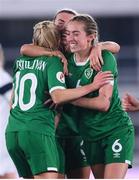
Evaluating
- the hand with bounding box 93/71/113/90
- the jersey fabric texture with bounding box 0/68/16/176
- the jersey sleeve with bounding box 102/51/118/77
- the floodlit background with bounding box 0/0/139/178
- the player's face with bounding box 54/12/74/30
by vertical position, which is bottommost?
the floodlit background with bounding box 0/0/139/178

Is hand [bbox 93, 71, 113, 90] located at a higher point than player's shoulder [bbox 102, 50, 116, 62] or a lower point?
lower

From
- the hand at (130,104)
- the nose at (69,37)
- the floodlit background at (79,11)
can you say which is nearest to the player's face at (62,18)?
the nose at (69,37)

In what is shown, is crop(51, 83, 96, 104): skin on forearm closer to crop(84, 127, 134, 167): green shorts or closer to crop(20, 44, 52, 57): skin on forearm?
crop(20, 44, 52, 57): skin on forearm

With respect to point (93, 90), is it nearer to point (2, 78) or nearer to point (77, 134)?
point (77, 134)

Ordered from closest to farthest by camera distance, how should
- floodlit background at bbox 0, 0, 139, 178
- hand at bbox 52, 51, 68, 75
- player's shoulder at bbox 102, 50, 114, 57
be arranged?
hand at bbox 52, 51, 68, 75
player's shoulder at bbox 102, 50, 114, 57
floodlit background at bbox 0, 0, 139, 178

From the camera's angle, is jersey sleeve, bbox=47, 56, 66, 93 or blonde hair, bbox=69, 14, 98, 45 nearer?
jersey sleeve, bbox=47, 56, 66, 93

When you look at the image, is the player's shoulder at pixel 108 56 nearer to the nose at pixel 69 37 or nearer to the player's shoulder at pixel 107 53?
the player's shoulder at pixel 107 53

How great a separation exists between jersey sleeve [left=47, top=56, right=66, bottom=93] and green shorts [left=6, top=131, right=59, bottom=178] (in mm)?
328

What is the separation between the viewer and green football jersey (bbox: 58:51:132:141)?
5.45 m

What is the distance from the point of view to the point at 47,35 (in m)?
5.33

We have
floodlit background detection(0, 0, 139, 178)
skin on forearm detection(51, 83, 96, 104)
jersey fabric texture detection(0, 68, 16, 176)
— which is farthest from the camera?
floodlit background detection(0, 0, 139, 178)

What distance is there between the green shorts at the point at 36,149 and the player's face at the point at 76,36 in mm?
624

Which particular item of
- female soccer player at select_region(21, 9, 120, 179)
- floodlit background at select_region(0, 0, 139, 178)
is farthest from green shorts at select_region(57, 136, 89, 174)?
floodlit background at select_region(0, 0, 139, 178)

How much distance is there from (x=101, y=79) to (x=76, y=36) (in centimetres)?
34
